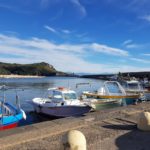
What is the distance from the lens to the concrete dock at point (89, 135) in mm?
6406

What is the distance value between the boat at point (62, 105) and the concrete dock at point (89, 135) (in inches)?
395

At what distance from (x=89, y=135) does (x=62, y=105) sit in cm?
1247

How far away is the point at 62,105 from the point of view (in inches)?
774

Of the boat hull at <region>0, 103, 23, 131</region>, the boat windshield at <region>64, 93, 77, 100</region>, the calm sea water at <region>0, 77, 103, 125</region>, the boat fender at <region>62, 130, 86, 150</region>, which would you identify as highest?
the boat fender at <region>62, 130, 86, 150</region>

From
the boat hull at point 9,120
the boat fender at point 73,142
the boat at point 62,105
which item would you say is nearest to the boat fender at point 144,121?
the boat fender at point 73,142

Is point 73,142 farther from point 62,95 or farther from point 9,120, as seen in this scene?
point 62,95

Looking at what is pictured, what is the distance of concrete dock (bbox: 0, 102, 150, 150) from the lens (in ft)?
21.0

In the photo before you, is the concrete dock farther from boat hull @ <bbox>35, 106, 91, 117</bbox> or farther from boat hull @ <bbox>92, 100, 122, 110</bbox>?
boat hull @ <bbox>92, 100, 122, 110</bbox>

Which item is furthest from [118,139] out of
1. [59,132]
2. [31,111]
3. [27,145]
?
[31,111]

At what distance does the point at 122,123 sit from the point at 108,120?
61 cm

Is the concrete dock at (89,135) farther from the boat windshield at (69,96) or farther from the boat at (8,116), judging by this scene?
the boat windshield at (69,96)

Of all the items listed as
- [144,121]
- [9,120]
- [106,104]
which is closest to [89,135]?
[144,121]

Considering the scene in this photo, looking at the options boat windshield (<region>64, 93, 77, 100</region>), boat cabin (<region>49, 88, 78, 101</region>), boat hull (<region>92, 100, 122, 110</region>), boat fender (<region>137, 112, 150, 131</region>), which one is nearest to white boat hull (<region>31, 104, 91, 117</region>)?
boat cabin (<region>49, 88, 78, 101</region>)

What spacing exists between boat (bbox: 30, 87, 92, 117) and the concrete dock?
32.9 ft
